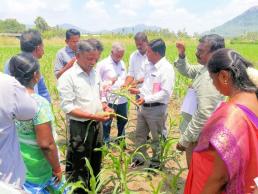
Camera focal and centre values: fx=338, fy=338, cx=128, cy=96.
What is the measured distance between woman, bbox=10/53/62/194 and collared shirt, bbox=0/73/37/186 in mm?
159

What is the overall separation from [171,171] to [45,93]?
1.77 m

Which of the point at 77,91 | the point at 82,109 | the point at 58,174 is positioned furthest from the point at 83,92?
the point at 58,174

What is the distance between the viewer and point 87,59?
313 centimetres

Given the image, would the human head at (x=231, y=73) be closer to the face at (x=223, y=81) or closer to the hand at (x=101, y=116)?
the face at (x=223, y=81)

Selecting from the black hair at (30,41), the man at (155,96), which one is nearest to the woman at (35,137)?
the black hair at (30,41)

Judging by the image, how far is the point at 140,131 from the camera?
4.16 metres

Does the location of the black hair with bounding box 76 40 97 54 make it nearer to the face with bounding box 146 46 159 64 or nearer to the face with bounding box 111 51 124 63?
the face with bounding box 146 46 159 64

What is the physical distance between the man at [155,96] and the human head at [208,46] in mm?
822

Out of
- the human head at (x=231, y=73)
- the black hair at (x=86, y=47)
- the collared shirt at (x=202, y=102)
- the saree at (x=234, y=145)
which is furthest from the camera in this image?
the black hair at (x=86, y=47)

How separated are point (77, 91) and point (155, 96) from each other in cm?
105

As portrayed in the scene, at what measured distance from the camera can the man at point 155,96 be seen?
3854mm

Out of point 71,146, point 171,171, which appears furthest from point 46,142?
point 171,171

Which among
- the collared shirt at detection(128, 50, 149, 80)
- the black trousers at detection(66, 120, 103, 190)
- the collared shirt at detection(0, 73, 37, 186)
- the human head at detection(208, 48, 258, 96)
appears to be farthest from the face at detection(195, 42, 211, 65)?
the collared shirt at detection(128, 50, 149, 80)

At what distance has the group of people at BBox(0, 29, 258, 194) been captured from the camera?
1.79 meters
